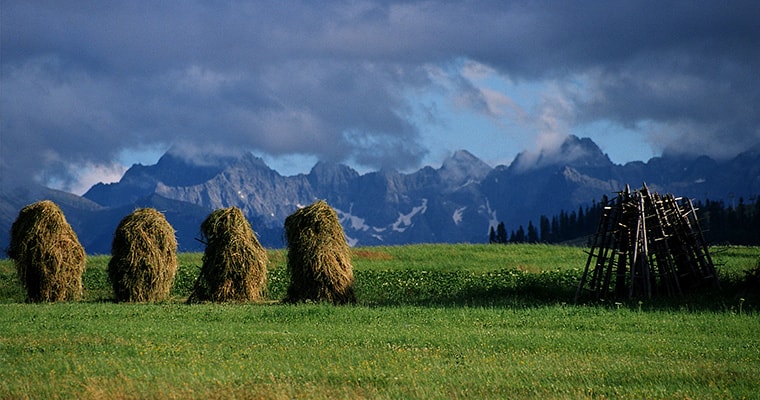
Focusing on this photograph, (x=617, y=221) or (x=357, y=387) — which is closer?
(x=357, y=387)

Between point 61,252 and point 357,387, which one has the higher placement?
point 61,252

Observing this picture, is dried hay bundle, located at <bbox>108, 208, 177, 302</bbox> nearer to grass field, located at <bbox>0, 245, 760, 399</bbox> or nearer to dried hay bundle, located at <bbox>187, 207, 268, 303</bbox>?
dried hay bundle, located at <bbox>187, 207, 268, 303</bbox>

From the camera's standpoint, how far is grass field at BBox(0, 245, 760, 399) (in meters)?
13.9

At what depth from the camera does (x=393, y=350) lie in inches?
697

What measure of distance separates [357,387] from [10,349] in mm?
8793

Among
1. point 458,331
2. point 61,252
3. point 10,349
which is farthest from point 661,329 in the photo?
point 61,252

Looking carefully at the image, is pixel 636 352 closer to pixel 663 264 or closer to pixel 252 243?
pixel 663 264

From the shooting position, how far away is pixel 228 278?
3147 centimetres

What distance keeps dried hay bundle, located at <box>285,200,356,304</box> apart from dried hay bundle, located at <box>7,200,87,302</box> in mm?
8873

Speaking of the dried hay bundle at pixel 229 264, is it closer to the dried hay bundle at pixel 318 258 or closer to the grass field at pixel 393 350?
the dried hay bundle at pixel 318 258

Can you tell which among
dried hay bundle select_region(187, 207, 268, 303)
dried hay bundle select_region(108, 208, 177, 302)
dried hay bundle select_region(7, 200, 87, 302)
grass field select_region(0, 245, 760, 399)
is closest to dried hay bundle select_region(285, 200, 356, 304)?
dried hay bundle select_region(187, 207, 268, 303)

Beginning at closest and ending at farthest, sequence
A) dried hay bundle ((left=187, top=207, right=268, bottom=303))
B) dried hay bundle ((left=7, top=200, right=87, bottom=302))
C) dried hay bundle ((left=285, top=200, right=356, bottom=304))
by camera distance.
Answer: dried hay bundle ((left=285, top=200, right=356, bottom=304))
dried hay bundle ((left=187, top=207, right=268, bottom=303))
dried hay bundle ((left=7, top=200, right=87, bottom=302))

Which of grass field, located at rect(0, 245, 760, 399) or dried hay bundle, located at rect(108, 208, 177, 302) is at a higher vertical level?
dried hay bundle, located at rect(108, 208, 177, 302)

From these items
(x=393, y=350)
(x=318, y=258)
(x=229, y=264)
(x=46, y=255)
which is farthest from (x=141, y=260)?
(x=393, y=350)
